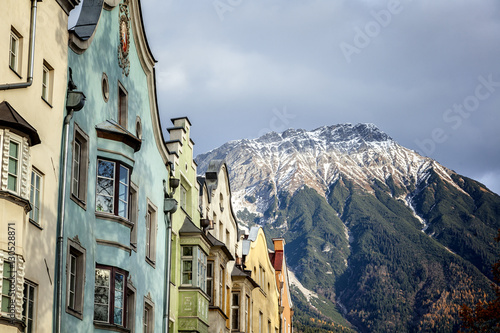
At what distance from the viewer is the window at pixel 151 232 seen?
35.5 meters

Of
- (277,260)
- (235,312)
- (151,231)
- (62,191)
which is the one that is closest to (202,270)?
(151,231)

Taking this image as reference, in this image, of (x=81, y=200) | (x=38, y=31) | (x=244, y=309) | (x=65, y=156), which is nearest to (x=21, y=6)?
(x=38, y=31)

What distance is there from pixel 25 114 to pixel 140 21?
487 inches

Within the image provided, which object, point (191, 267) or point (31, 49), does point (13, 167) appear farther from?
point (191, 267)

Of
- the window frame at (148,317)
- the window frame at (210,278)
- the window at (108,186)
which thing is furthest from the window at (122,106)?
the window frame at (210,278)

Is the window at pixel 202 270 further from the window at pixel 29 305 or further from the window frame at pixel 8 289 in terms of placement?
the window frame at pixel 8 289

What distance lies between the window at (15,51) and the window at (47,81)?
5.79 ft

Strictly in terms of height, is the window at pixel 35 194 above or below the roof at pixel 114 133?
below

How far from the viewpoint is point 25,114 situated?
2327 centimetres

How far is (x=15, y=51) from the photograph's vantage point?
2331cm

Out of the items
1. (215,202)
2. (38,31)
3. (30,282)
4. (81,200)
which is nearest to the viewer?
(30,282)

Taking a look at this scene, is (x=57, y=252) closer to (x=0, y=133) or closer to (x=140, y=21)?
(x=0, y=133)

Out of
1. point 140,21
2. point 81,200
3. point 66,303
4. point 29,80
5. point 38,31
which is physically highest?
point 140,21

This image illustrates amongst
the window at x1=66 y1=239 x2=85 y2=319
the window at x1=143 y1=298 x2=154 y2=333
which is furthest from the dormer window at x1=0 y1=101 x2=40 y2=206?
the window at x1=143 y1=298 x2=154 y2=333
